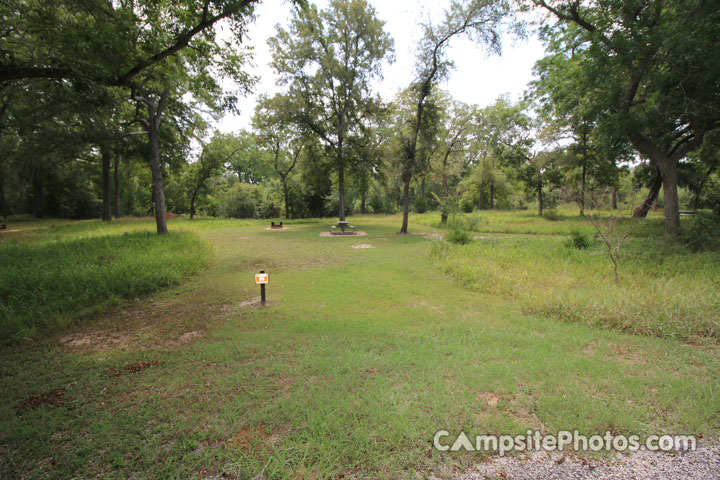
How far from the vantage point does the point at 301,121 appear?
18422 millimetres

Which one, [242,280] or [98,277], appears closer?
[98,277]

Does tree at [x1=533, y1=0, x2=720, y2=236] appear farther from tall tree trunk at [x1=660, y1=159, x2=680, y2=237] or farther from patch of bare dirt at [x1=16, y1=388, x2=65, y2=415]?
patch of bare dirt at [x1=16, y1=388, x2=65, y2=415]

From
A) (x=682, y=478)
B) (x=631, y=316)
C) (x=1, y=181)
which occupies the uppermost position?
(x=1, y=181)

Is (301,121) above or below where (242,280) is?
above

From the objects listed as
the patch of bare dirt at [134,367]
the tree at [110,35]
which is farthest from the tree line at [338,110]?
the patch of bare dirt at [134,367]

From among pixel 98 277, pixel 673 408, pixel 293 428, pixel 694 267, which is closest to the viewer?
pixel 293 428

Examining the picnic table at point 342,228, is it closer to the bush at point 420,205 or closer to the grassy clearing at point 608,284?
the grassy clearing at point 608,284

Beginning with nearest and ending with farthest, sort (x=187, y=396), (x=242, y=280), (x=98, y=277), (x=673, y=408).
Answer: (x=673, y=408)
(x=187, y=396)
(x=98, y=277)
(x=242, y=280)

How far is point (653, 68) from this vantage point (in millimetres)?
8484

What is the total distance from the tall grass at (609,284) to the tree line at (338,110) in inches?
66.0

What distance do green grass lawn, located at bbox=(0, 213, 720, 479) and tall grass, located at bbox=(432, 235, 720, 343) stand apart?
0.14 ft

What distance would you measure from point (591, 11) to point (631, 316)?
11743mm

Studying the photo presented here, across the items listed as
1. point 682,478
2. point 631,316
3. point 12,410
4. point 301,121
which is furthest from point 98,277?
point 301,121

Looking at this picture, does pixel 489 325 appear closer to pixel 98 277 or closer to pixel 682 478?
pixel 682 478
